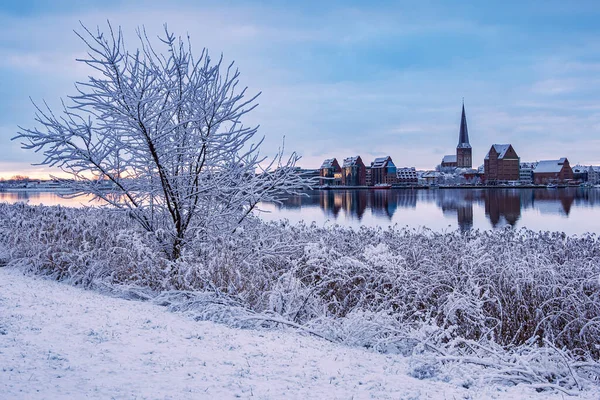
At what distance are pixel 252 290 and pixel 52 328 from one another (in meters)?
2.63

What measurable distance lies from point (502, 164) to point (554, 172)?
52.5 feet

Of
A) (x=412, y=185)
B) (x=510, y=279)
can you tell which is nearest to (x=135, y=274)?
(x=510, y=279)

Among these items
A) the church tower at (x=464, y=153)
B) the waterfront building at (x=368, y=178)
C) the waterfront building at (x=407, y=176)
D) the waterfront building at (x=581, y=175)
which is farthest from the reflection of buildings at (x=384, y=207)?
the church tower at (x=464, y=153)

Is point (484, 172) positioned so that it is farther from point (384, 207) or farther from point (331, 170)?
point (384, 207)

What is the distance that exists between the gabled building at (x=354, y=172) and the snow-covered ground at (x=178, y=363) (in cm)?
13412

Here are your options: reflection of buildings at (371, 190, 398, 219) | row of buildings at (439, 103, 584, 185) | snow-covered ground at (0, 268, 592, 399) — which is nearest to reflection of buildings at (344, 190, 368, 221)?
reflection of buildings at (371, 190, 398, 219)

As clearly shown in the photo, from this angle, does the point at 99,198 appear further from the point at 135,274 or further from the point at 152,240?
the point at 135,274

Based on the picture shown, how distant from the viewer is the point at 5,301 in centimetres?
562

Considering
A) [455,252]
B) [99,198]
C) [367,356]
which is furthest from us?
[455,252]

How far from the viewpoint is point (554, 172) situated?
152m

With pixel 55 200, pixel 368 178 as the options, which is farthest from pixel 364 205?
pixel 368 178

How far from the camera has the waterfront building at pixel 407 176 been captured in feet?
488

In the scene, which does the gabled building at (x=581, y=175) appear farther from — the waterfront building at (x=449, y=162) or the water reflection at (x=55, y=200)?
the water reflection at (x=55, y=200)

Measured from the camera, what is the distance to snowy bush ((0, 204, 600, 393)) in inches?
179
